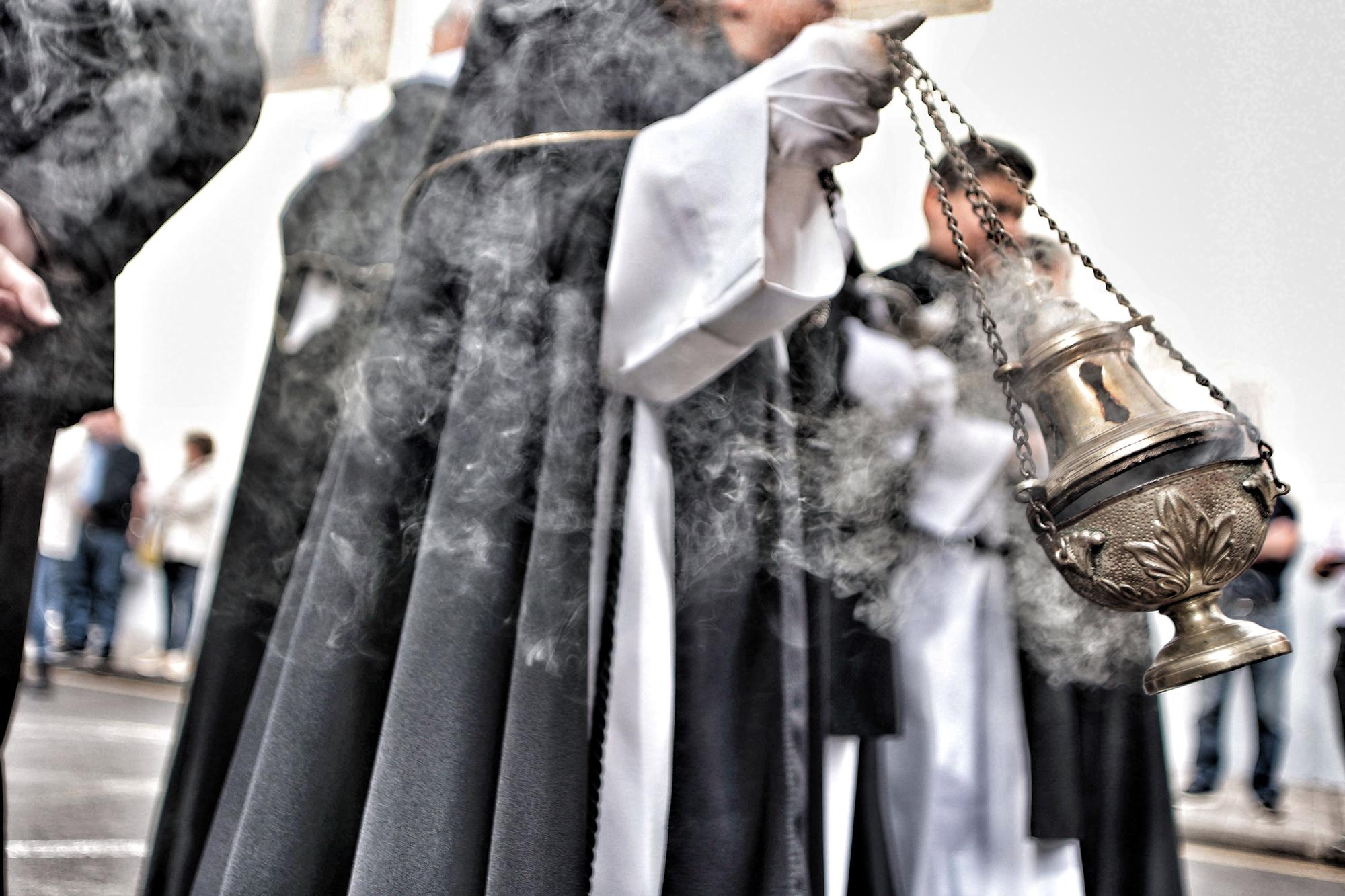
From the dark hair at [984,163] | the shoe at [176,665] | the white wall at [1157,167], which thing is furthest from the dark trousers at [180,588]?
the dark hair at [984,163]

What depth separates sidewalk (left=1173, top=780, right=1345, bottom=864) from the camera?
425 cm

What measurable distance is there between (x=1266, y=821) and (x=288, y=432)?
14.4 feet

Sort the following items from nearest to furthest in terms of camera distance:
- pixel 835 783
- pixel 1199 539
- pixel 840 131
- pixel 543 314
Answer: pixel 1199 539 < pixel 840 131 < pixel 543 314 < pixel 835 783

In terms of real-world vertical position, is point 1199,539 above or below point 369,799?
above

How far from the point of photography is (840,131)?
1264 millimetres

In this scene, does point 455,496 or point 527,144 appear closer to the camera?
point 455,496

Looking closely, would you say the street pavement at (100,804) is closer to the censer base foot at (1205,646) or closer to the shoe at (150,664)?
the shoe at (150,664)

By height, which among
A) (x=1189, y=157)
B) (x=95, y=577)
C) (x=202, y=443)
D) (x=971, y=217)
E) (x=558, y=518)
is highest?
(x=1189, y=157)

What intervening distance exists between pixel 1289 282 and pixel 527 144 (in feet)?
5.17

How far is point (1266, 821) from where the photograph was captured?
4.45 meters

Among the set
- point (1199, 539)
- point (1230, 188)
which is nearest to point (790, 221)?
point (1199, 539)

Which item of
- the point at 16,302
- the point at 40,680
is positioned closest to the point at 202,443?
the point at 16,302

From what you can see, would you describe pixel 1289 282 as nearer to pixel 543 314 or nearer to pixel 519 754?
pixel 543 314

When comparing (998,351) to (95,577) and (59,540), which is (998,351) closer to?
(59,540)
